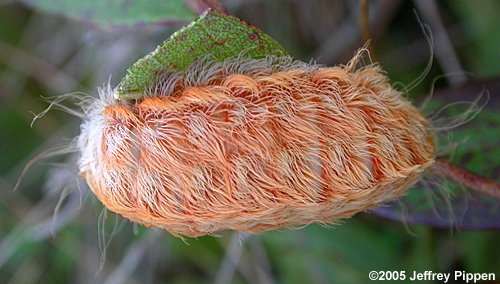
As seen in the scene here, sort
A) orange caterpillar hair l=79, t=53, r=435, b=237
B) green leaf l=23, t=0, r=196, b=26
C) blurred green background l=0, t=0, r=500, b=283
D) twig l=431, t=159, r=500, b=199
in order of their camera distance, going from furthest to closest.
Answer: blurred green background l=0, t=0, r=500, b=283 → green leaf l=23, t=0, r=196, b=26 → twig l=431, t=159, r=500, b=199 → orange caterpillar hair l=79, t=53, r=435, b=237

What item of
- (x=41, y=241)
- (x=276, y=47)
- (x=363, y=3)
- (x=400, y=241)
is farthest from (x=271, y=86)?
(x=41, y=241)

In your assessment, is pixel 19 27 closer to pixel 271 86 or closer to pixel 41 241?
pixel 41 241

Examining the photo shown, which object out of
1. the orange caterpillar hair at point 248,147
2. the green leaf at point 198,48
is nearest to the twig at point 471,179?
the orange caterpillar hair at point 248,147

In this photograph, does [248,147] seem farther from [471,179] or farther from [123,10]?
[123,10]

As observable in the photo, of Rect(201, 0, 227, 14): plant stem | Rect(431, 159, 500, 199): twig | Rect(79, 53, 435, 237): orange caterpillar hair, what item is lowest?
Rect(431, 159, 500, 199): twig

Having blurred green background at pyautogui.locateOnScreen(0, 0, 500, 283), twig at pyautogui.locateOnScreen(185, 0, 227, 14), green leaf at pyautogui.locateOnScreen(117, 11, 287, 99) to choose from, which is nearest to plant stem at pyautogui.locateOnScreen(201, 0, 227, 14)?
twig at pyautogui.locateOnScreen(185, 0, 227, 14)

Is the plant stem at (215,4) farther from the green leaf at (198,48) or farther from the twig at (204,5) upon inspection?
the green leaf at (198,48)

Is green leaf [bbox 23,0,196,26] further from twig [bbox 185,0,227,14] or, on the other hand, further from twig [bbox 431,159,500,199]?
twig [bbox 431,159,500,199]
